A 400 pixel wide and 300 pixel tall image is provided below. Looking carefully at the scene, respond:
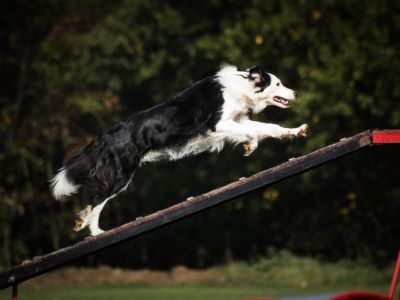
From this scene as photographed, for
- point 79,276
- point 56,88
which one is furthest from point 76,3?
point 79,276

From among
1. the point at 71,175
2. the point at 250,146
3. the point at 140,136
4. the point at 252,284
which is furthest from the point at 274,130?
the point at 252,284

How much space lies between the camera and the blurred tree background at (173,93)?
14625 millimetres

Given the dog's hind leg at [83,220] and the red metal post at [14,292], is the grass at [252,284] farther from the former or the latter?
the red metal post at [14,292]

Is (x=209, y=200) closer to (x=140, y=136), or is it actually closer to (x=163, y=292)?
(x=140, y=136)

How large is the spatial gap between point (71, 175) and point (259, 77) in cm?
199

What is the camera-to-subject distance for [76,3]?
55.9 feet

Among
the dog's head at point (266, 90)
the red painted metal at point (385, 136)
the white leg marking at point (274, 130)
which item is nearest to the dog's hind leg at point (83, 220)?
the white leg marking at point (274, 130)

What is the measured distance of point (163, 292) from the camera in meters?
12.5

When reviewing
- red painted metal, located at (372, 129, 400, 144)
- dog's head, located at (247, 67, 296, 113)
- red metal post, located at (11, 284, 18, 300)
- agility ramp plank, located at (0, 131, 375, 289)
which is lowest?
red metal post, located at (11, 284, 18, 300)

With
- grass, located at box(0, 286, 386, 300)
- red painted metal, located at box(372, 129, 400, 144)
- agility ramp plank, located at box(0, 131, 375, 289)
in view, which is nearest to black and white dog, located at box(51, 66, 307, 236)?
agility ramp plank, located at box(0, 131, 375, 289)

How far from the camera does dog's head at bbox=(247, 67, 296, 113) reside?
725cm

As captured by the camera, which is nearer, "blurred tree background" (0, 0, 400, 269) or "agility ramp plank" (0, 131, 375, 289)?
"agility ramp plank" (0, 131, 375, 289)

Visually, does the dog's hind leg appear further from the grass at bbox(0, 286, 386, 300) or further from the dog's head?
the grass at bbox(0, 286, 386, 300)

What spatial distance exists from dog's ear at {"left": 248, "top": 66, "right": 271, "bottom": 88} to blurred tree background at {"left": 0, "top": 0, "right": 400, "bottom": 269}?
6.99 m
